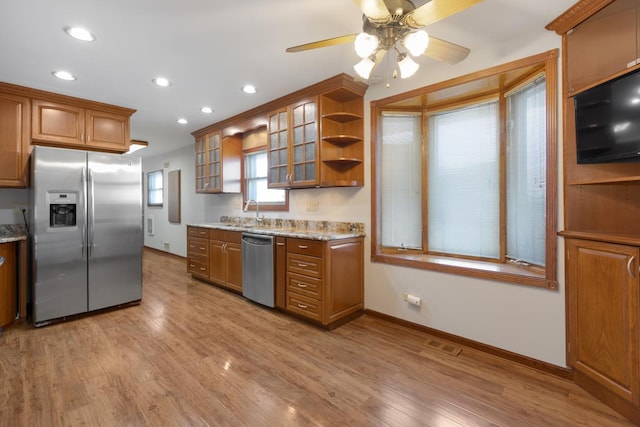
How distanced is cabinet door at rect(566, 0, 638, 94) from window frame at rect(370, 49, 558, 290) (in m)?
0.11

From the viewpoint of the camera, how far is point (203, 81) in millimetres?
3150

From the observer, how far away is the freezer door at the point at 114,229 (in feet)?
11.0

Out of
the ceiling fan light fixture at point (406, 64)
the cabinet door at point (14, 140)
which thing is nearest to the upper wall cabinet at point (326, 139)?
the ceiling fan light fixture at point (406, 64)

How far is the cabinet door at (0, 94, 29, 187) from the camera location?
3.16 meters

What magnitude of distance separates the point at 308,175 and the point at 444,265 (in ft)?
5.50

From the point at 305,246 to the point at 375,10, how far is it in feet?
7.02

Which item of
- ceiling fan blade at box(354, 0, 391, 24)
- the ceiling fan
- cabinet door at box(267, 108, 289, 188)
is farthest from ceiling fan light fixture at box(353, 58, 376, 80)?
cabinet door at box(267, 108, 289, 188)

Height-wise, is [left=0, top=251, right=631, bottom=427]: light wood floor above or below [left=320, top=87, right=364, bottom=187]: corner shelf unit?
below

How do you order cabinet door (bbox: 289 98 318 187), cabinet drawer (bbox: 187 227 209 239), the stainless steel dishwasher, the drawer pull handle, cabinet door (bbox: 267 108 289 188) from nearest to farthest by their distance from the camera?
1. the drawer pull handle
2. cabinet door (bbox: 289 98 318 187)
3. the stainless steel dishwasher
4. cabinet door (bbox: 267 108 289 188)
5. cabinet drawer (bbox: 187 227 209 239)

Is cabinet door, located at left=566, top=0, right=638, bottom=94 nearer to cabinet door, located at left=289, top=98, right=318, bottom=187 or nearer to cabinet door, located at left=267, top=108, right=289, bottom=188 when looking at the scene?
cabinet door, located at left=289, top=98, right=318, bottom=187

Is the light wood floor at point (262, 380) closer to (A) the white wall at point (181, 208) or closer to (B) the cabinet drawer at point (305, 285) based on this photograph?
(B) the cabinet drawer at point (305, 285)

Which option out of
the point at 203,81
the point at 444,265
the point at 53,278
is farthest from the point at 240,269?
the point at 444,265

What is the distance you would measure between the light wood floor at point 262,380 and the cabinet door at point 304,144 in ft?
5.22

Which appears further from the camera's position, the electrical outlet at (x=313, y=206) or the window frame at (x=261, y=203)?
the window frame at (x=261, y=203)
